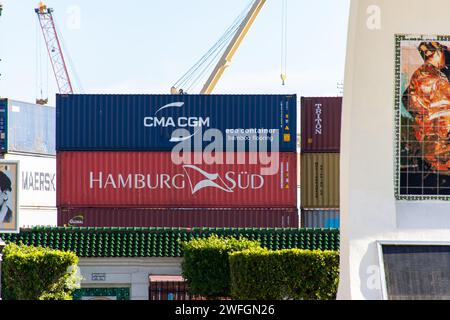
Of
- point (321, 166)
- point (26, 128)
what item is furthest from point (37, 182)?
point (321, 166)

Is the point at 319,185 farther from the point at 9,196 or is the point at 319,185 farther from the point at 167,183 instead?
the point at 9,196

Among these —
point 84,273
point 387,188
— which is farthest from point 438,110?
point 84,273

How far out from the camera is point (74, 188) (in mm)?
64188

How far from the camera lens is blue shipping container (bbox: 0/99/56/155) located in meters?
81.2

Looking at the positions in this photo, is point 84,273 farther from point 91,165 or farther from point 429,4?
point 429,4

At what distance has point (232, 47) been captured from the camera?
101500 mm

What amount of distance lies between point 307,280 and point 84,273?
1472 cm

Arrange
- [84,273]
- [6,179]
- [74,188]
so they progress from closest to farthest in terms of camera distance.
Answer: [6,179] → [84,273] → [74,188]

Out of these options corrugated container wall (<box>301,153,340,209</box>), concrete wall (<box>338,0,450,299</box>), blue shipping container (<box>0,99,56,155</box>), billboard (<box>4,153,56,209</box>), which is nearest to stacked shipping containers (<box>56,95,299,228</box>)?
corrugated container wall (<box>301,153,340,209</box>)

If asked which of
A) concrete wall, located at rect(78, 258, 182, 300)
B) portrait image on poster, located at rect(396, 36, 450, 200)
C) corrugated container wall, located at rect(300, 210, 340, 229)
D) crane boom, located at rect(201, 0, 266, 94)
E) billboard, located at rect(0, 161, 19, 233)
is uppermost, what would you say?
crane boom, located at rect(201, 0, 266, 94)

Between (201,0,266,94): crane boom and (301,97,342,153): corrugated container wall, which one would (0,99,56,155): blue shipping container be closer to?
(201,0,266,94): crane boom

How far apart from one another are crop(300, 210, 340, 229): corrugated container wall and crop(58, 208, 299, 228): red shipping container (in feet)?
2.46

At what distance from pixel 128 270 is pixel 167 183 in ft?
21.3

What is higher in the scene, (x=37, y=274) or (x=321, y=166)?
(x=321, y=166)
